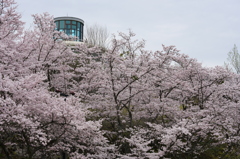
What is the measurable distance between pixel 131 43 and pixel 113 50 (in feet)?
5.18

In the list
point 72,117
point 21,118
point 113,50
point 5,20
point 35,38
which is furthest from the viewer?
point 35,38

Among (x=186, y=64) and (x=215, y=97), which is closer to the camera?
(x=215, y=97)

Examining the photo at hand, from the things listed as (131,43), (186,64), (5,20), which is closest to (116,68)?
(131,43)

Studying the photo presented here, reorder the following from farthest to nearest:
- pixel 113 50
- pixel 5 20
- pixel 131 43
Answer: pixel 131 43 < pixel 113 50 < pixel 5 20

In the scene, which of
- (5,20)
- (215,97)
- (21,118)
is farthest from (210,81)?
(5,20)

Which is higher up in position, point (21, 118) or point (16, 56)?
point (16, 56)

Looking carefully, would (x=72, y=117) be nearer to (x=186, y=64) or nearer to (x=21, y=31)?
(x=21, y=31)

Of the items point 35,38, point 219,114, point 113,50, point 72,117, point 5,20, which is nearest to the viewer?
point 72,117

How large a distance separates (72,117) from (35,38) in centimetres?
494

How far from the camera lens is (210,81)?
28.4 ft

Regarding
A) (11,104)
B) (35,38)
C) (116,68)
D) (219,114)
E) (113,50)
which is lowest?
(219,114)

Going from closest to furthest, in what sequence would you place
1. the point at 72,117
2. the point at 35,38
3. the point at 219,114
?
the point at 72,117 < the point at 219,114 < the point at 35,38

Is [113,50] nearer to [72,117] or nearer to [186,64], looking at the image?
[186,64]

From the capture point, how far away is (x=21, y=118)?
14.5ft
